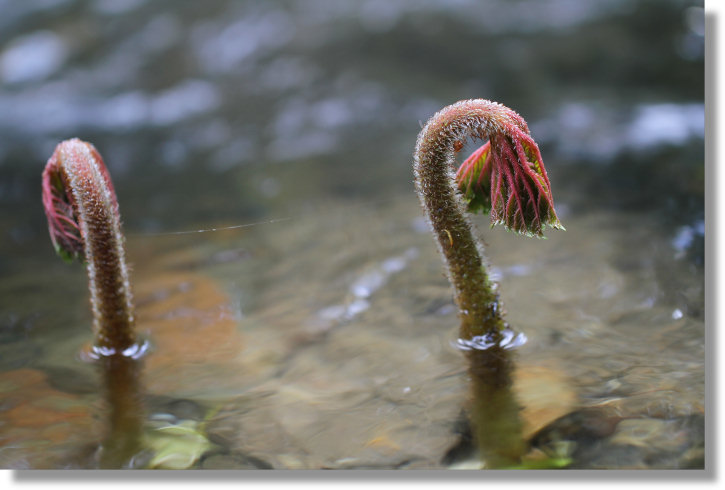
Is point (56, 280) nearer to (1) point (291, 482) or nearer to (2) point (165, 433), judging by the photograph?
(2) point (165, 433)

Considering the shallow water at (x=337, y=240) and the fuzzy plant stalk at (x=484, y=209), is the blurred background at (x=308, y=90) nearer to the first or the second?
the shallow water at (x=337, y=240)

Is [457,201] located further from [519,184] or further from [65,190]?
[65,190]

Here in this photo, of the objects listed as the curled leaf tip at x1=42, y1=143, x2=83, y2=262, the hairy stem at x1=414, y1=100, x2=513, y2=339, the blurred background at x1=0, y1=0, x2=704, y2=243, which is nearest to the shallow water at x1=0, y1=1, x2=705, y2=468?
the blurred background at x1=0, y1=0, x2=704, y2=243

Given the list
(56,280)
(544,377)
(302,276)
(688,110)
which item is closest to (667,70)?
(688,110)

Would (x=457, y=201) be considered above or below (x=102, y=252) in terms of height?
above

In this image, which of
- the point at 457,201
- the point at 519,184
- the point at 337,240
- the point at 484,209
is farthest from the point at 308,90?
the point at 519,184

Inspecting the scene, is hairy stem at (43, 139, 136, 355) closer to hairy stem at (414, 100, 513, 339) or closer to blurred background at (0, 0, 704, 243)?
hairy stem at (414, 100, 513, 339)
